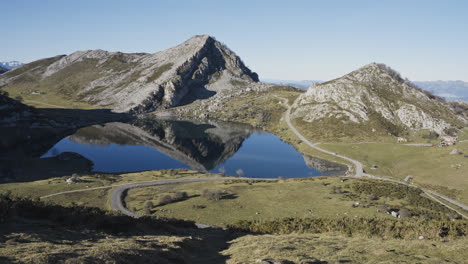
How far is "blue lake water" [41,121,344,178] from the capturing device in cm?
12093

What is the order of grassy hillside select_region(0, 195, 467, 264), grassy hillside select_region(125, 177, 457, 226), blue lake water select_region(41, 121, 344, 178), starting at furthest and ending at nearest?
1. blue lake water select_region(41, 121, 344, 178)
2. grassy hillside select_region(125, 177, 457, 226)
3. grassy hillside select_region(0, 195, 467, 264)

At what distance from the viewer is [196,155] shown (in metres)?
146

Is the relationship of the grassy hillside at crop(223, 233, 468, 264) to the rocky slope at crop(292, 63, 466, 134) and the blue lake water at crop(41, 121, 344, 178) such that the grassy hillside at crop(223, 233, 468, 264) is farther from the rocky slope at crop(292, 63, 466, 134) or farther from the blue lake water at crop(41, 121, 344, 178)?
the rocky slope at crop(292, 63, 466, 134)

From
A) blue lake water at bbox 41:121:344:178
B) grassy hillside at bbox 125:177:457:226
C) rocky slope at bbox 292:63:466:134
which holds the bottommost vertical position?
grassy hillside at bbox 125:177:457:226

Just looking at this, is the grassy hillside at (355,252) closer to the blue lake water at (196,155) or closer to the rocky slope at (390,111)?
the blue lake water at (196,155)

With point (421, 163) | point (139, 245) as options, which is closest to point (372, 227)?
point (139, 245)

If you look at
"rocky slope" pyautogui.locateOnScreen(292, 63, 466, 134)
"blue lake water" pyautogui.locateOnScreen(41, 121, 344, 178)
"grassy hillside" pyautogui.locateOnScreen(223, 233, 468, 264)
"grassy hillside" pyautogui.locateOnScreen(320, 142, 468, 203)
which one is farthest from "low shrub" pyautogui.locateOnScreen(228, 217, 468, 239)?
"rocky slope" pyautogui.locateOnScreen(292, 63, 466, 134)

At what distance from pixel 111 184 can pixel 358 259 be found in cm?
8212

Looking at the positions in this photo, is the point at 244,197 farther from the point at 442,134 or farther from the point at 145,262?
the point at 442,134

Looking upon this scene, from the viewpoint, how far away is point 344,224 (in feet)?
121

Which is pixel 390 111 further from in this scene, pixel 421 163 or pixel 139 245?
pixel 139 245

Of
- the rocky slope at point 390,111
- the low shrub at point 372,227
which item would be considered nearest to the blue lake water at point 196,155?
the rocky slope at point 390,111

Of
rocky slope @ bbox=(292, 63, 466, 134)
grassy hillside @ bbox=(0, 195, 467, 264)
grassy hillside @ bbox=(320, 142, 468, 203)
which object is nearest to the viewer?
grassy hillside @ bbox=(0, 195, 467, 264)

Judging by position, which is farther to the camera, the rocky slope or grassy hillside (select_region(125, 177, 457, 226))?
the rocky slope
